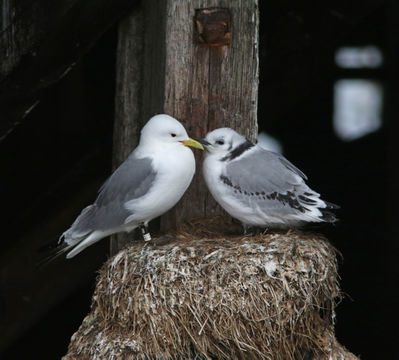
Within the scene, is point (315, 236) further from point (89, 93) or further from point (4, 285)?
point (89, 93)

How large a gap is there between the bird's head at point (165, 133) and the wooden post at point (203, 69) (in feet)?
0.42

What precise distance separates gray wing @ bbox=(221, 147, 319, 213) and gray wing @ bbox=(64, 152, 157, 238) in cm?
34

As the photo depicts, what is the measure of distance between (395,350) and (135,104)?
8.79 feet

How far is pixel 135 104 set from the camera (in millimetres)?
4188

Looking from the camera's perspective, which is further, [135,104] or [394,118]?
[394,118]

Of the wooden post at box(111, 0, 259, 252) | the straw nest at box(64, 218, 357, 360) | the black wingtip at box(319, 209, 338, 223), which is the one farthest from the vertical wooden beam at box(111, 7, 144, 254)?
the black wingtip at box(319, 209, 338, 223)

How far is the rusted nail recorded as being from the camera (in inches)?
151

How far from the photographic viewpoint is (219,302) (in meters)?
3.39

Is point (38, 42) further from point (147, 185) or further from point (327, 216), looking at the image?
point (327, 216)

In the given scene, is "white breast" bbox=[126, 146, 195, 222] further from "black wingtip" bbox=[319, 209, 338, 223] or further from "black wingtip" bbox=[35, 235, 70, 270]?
"black wingtip" bbox=[319, 209, 338, 223]

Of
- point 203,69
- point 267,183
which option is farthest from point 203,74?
point 267,183

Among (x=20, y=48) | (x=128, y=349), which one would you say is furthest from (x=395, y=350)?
(x=20, y=48)

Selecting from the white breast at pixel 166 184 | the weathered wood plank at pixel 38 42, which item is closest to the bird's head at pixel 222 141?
the white breast at pixel 166 184

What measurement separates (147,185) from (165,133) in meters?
0.23
